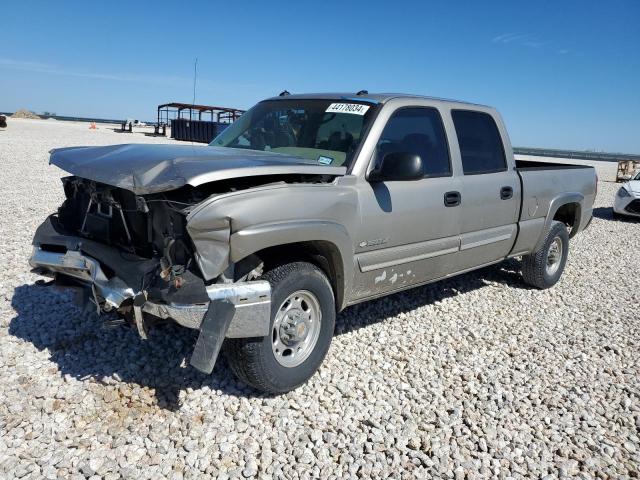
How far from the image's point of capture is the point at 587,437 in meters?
3.21

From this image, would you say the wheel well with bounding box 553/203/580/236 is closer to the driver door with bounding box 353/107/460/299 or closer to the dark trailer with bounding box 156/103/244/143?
the driver door with bounding box 353/107/460/299

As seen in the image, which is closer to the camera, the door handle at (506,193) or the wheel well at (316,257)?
the wheel well at (316,257)

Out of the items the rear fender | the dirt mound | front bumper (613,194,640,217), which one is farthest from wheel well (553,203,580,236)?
the dirt mound

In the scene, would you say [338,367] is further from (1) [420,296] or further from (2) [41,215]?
(2) [41,215]

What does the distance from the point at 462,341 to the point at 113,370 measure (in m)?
2.80

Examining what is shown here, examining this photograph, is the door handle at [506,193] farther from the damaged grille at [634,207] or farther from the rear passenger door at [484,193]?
the damaged grille at [634,207]

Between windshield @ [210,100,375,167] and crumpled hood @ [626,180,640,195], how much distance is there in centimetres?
1141

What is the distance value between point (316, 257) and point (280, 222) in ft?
1.87

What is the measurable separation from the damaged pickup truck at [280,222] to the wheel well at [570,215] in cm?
178

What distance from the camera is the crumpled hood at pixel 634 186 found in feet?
42.2

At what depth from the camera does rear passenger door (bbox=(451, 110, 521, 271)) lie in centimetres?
466

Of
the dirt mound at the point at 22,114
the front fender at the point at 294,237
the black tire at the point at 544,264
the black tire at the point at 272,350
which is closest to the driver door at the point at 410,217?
the front fender at the point at 294,237

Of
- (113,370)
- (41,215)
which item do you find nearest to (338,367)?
(113,370)

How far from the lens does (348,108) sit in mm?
4145
